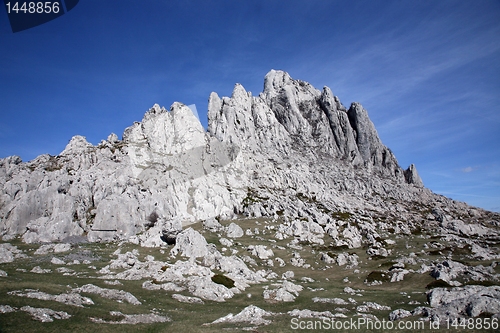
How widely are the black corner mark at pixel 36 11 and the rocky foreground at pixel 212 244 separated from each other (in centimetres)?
2390

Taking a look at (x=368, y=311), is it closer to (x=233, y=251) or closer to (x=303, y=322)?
(x=303, y=322)

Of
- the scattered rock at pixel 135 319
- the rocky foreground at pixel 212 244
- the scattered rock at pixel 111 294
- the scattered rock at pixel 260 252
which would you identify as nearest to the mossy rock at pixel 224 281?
the rocky foreground at pixel 212 244

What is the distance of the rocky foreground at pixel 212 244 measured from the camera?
33.8 meters

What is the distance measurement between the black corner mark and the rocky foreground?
23.9 metres

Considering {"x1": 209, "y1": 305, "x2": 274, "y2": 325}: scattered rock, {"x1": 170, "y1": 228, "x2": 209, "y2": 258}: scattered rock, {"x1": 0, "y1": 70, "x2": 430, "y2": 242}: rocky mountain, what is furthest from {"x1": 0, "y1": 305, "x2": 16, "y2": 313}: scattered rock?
{"x1": 0, "y1": 70, "x2": 430, "y2": 242}: rocky mountain

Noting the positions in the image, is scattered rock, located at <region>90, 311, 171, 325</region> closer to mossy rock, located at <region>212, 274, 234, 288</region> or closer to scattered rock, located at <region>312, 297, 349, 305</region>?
mossy rock, located at <region>212, 274, 234, 288</region>

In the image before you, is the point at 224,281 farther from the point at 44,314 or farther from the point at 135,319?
the point at 44,314

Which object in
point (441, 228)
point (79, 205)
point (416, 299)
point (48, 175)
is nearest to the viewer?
point (416, 299)

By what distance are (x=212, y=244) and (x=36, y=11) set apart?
72.5 m

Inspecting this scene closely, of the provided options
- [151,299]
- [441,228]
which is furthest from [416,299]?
[441,228]

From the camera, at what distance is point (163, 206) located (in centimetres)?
12362

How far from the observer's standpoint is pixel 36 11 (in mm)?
22562

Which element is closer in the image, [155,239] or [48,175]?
[155,239]

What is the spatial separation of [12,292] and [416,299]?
175 ft
